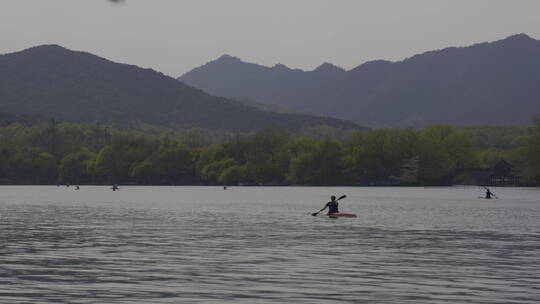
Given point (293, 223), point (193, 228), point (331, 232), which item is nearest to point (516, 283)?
point (331, 232)

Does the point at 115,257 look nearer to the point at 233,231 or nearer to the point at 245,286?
the point at 245,286

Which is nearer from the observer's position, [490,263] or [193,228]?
[490,263]

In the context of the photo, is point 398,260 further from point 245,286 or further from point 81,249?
point 81,249

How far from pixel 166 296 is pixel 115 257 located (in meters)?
12.2

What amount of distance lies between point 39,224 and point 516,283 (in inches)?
1617

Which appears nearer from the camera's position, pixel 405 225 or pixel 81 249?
pixel 81 249

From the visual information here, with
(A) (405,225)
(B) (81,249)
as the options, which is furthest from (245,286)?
(A) (405,225)

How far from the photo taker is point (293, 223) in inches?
2586

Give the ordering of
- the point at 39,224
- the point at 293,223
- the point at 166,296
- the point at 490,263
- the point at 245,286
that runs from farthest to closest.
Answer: the point at 293,223 → the point at 39,224 → the point at 490,263 → the point at 245,286 → the point at 166,296

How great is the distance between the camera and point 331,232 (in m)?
55.0

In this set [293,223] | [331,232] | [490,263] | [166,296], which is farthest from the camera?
[293,223]

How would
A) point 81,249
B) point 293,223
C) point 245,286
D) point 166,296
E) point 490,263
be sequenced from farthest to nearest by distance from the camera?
point 293,223
point 81,249
point 490,263
point 245,286
point 166,296

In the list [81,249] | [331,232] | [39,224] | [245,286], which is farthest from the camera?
[39,224]

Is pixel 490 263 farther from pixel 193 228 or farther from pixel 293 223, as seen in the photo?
pixel 293 223
